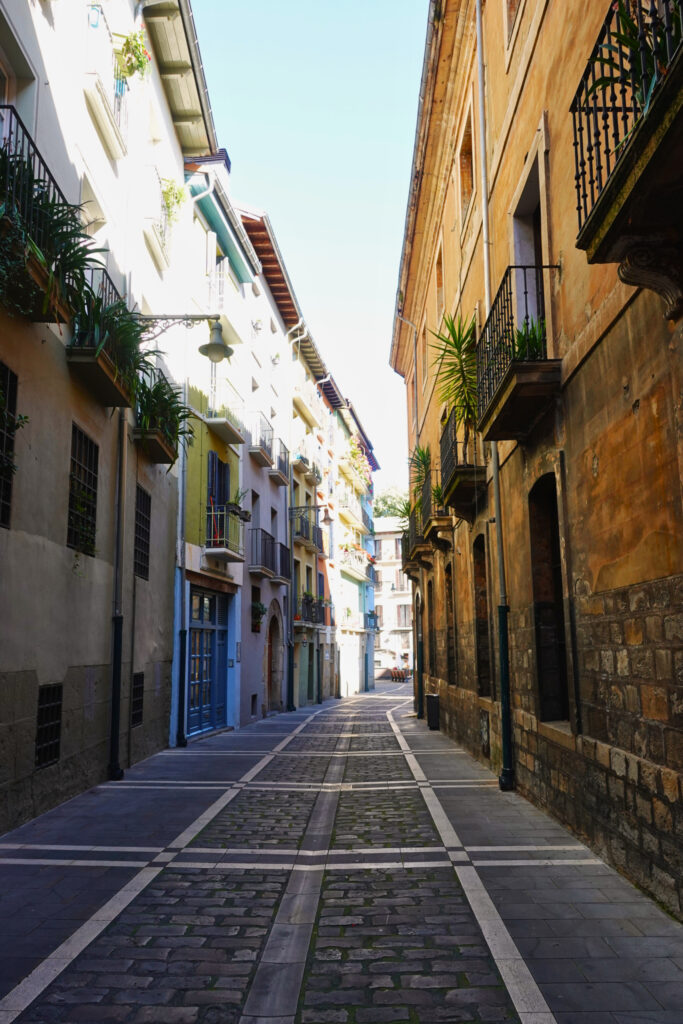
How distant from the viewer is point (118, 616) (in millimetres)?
11398

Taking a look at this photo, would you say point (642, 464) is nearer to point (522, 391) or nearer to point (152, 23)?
point (522, 391)

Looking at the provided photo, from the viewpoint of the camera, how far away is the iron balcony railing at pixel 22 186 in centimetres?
690

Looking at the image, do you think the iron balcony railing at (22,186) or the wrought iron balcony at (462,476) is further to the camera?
the wrought iron balcony at (462,476)

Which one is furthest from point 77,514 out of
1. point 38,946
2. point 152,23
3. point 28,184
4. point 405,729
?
point 405,729

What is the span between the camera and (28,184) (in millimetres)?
7551

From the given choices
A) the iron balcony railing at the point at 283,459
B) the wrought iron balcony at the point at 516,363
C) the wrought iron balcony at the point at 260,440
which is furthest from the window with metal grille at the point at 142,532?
the iron balcony railing at the point at 283,459

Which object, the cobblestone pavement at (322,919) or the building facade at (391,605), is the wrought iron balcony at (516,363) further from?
the building facade at (391,605)

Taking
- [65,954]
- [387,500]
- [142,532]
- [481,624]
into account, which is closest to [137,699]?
[142,532]

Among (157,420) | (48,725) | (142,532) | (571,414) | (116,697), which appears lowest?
(48,725)

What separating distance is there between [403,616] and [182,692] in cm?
4712

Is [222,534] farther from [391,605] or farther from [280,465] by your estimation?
[391,605]

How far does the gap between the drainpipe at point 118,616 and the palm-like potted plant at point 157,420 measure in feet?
2.04

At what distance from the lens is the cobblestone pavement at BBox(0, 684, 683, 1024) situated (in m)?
3.86

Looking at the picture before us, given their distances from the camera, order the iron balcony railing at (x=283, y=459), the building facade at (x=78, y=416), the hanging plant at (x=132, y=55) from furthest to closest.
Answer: the iron balcony railing at (x=283, y=459)
the hanging plant at (x=132, y=55)
the building facade at (x=78, y=416)
